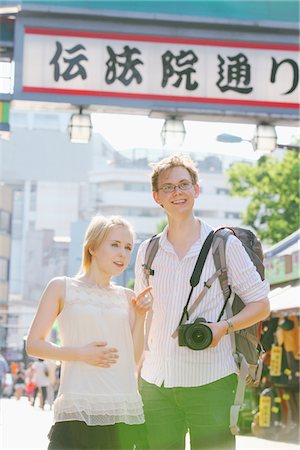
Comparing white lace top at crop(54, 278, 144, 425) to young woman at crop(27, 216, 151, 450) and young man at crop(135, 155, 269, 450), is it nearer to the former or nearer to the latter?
young woman at crop(27, 216, 151, 450)

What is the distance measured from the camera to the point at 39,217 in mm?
101938

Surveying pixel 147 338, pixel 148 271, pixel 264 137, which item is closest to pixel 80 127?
pixel 264 137

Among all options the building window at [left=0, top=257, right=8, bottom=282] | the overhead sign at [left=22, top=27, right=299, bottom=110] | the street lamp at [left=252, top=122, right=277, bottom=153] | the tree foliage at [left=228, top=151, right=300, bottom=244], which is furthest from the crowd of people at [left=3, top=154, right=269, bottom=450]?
the building window at [left=0, top=257, right=8, bottom=282]

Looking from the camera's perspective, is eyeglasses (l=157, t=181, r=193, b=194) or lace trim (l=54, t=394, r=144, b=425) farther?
eyeglasses (l=157, t=181, r=193, b=194)

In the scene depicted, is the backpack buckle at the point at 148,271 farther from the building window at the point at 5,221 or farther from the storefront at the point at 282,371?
the building window at the point at 5,221

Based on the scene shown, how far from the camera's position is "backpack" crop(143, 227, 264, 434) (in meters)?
4.81

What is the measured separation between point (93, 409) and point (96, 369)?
18cm

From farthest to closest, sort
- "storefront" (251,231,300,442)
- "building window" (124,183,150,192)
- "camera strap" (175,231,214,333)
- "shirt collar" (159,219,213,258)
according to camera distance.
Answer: "building window" (124,183,150,192)
"storefront" (251,231,300,442)
"shirt collar" (159,219,213,258)
"camera strap" (175,231,214,333)

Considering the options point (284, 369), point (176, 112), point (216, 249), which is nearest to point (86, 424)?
point (216, 249)

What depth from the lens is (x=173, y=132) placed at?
38.9 feet

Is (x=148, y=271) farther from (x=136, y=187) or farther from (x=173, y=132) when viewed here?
(x=136, y=187)

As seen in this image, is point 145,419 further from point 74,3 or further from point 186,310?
point 74,3

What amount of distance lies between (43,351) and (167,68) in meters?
7.52

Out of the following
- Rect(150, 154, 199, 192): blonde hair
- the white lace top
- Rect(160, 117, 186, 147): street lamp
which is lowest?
the white lace top
